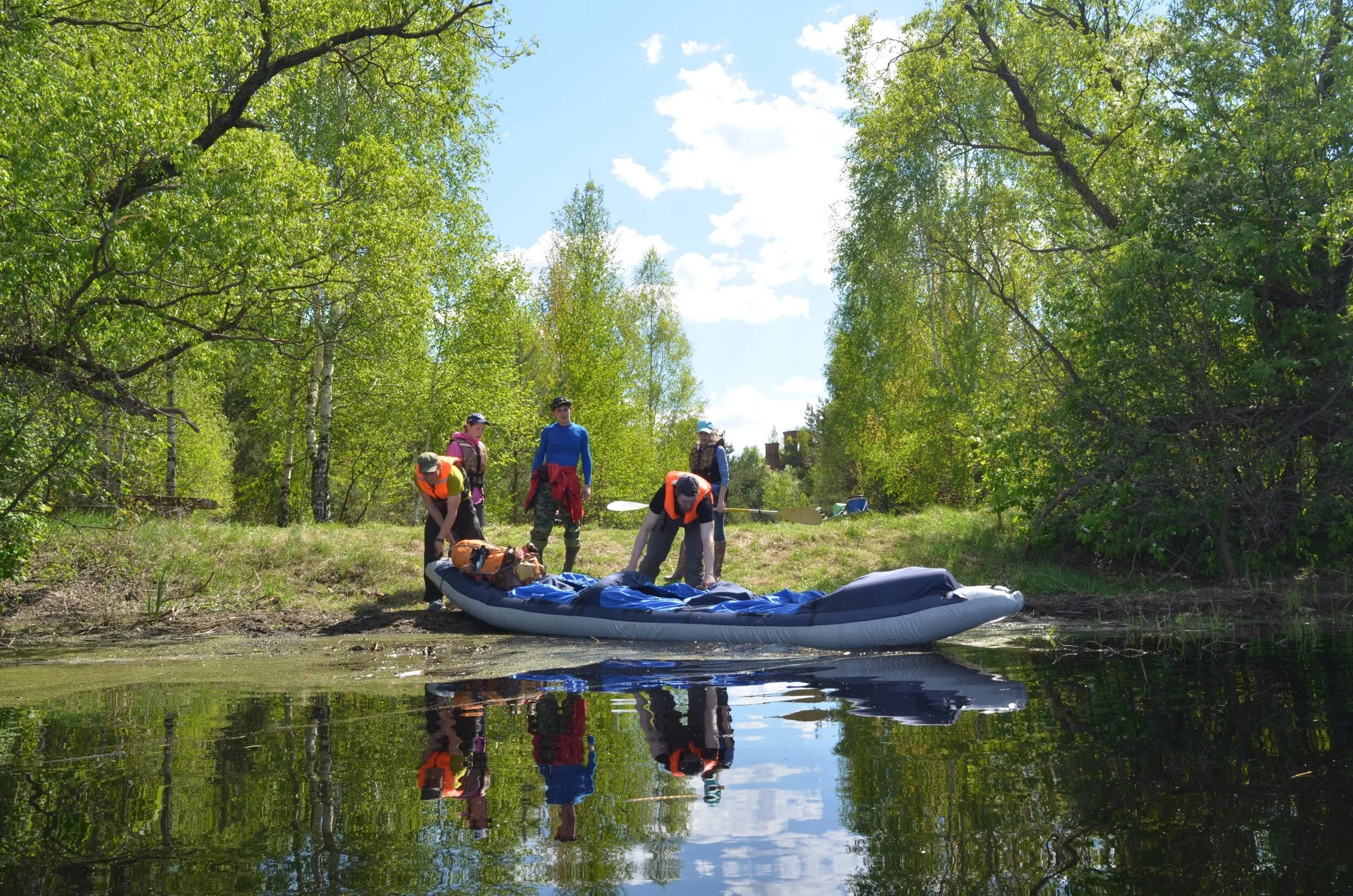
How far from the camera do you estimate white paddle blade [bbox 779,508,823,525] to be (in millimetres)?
18812

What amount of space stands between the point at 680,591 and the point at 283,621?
4.14 meters

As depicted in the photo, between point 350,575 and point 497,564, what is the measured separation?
348 cm

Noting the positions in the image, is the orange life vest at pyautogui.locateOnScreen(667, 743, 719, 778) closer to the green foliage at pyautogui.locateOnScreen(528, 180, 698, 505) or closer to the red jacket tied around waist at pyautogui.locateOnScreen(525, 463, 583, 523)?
the red jacket tied around waist at pyautogui.locateOnScreen(525, 463, 583, 523)

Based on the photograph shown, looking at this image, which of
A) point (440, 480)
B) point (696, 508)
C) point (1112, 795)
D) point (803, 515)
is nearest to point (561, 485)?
point (440, 480)

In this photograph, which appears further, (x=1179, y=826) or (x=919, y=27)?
(x=919, y=27)

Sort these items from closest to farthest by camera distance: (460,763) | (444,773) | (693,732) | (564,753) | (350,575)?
(444,773)
(460,763)
(564,753)
(693,732)
(350,575)

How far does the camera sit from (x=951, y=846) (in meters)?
2.86

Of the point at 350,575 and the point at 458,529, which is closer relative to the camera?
the point at 458,529

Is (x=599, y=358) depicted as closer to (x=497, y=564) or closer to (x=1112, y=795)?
(x=497, y=564)

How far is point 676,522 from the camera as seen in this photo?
9406 millimetres

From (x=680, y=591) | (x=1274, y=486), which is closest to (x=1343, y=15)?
(x=1274, y=486)

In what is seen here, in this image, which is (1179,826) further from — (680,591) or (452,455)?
(452,455)

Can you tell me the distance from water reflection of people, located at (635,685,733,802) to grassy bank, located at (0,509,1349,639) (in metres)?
4.54

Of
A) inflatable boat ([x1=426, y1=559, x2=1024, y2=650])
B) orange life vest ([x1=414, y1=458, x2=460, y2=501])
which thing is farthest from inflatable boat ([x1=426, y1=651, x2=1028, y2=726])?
orange life vest ([x1=414, y1=458, x2=460, y2=501])
